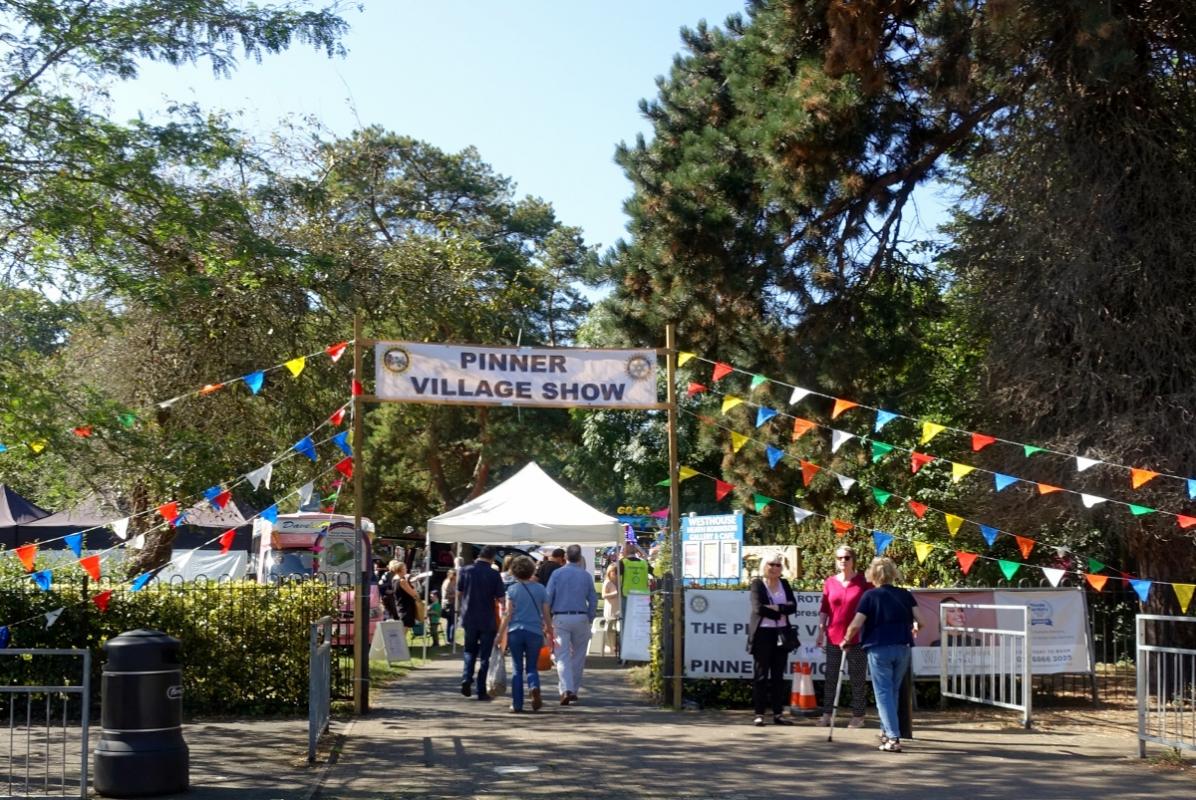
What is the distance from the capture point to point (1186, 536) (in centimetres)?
1466

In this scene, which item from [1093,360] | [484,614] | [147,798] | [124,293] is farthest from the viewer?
[1093,360]

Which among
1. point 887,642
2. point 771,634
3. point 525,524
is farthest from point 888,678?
point 525,524

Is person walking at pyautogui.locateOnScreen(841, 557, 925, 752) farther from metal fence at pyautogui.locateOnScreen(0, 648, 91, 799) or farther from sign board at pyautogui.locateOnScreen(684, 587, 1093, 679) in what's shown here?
metal fence at pyautogui.locateOnScreen(0, 648, 91, 799)

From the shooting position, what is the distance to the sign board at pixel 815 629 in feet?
46.0

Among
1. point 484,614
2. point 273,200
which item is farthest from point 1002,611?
point 273,200

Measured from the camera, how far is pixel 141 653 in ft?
28.9

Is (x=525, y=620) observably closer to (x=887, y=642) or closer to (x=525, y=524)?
(x=887, y=642)

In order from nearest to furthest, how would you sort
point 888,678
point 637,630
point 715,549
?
point 888,678
point 715,549
point 637,630

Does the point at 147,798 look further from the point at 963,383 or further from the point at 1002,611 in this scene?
the point at 963,383

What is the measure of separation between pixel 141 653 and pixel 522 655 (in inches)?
211

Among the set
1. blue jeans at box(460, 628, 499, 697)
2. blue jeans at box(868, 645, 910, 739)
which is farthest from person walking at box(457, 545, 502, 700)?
blue jeans at box(868, 645, 910, 739)

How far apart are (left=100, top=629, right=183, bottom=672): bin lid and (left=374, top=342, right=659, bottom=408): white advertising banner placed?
15.6ft

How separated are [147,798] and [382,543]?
3490cm

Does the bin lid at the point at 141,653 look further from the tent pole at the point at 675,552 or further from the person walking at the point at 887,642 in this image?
the tent pole at the point at 675,552
